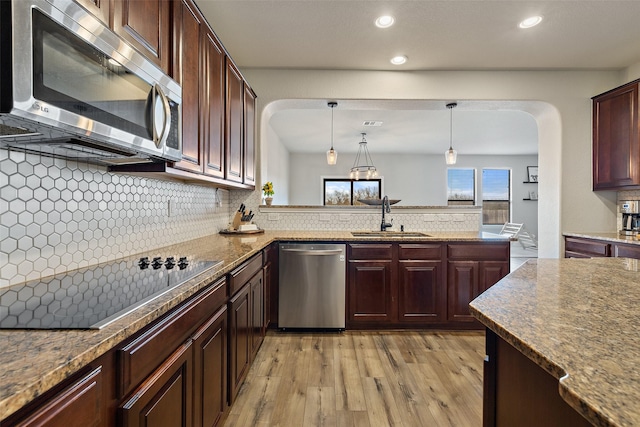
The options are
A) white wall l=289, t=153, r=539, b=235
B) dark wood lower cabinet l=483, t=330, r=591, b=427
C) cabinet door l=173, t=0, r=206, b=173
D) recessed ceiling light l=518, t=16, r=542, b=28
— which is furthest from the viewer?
white wall l=289, t=153, r=539, b=235

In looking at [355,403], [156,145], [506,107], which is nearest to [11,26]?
[156,145]

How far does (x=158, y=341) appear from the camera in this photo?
3.09 feet

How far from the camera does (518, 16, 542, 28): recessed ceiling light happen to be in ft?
7.86

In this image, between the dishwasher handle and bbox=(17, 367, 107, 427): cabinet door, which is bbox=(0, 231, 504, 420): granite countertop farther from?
the dishwasher handle

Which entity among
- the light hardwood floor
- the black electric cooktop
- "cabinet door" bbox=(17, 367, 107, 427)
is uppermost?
the black electric cooktop

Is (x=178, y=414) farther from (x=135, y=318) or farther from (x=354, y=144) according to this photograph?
(x=354, y=144)

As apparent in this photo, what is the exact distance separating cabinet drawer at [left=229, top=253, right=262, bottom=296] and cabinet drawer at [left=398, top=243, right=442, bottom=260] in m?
1.38

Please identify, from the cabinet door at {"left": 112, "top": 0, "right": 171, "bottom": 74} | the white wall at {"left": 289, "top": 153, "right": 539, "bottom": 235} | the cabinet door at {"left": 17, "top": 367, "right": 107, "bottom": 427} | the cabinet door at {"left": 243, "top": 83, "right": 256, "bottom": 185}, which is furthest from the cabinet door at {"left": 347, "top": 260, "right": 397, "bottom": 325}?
the white wall at {"left": 289, "top": 153, "right": 539, "bottom": 235}

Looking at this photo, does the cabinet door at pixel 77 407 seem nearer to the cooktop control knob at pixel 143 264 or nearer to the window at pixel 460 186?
the cooktop control knob at pixel 143 264

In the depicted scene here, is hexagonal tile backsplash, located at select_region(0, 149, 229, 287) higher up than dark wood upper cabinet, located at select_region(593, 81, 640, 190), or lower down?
lower down

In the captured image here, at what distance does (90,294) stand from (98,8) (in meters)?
0.98

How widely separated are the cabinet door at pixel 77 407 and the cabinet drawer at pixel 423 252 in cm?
252

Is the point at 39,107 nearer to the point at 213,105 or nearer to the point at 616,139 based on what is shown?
the point at 213,105

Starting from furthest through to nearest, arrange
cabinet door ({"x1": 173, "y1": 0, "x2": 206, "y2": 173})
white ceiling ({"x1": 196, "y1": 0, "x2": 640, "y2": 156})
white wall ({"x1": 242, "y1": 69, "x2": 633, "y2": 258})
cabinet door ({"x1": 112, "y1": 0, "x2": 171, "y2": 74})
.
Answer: white wall ({"x1": 242, "y1": 69, "x2": 633, "y2": 258})
white ceiling ({"x1": 196, "y1": 0, "x2": 640, "y2": 156})
cabinet door ({"x1": 173, "y1": 0, "x2": 206, "y2": 173})
cabinet door ({"x1": 112, "y1": 0, "x2": 171, "y2": 74})
